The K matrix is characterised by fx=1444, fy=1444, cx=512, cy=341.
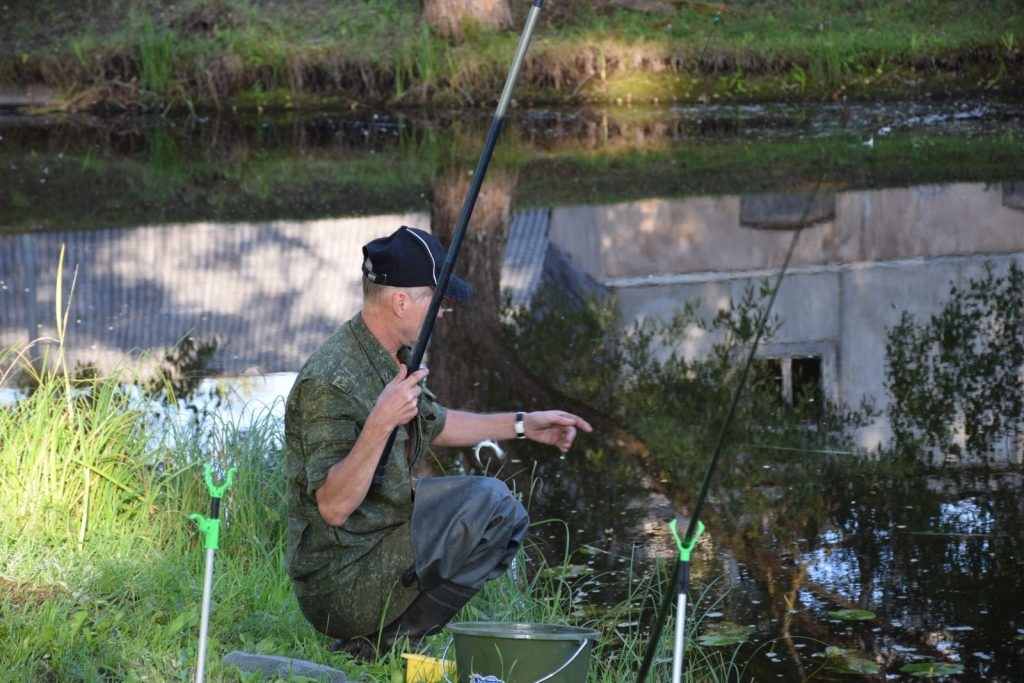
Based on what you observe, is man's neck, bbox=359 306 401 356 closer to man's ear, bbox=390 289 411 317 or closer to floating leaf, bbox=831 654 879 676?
man's ear, bbox=390 289 411 317

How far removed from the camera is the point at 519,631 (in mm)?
2994

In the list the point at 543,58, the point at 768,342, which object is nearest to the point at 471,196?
the point at 768,342

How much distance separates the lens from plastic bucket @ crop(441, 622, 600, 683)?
9.50 ft

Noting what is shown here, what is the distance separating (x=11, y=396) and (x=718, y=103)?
10658 mm

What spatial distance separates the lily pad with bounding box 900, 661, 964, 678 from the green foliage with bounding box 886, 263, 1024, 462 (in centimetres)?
174

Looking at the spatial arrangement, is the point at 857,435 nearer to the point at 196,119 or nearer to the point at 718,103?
the point at 718,103

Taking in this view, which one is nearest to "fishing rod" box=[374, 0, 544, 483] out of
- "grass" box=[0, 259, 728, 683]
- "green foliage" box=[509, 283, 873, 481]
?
"grass" box=[0, 259, 728, 683]

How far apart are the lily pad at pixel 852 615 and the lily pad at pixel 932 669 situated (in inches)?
11.8

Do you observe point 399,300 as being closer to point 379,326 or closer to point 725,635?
point 379,326

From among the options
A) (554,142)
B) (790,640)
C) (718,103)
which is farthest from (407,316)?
(718,103)

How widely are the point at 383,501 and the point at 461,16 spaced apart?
41.0 feet

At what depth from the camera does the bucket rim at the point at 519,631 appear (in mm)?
2891

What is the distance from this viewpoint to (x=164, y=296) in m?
8.40

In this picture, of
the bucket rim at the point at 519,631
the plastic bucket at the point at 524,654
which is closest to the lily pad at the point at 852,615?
the bucket rim at the point at 519,631
